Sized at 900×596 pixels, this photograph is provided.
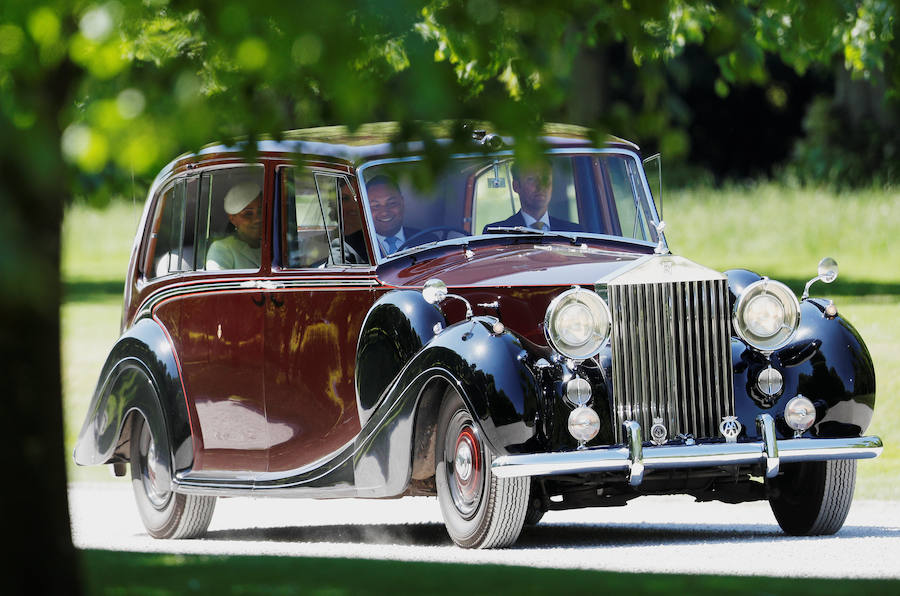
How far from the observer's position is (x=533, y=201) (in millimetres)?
9492

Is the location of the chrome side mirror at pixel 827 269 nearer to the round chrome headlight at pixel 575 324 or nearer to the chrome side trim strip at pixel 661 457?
the chrome side trim strip at pixel 661 457

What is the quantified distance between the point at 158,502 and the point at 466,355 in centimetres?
321

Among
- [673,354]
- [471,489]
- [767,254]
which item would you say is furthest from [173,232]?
[767,254]

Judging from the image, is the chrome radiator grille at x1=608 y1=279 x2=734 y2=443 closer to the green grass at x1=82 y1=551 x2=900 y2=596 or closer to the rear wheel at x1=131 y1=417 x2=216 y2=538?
the green grass at x1=82 y1=551 x2=900 y2=596

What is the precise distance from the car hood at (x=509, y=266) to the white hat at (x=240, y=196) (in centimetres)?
114

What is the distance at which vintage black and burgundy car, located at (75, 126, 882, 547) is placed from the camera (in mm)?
8086

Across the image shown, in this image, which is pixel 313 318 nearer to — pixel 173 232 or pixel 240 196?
pixel 240 196

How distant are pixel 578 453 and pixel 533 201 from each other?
2143mm

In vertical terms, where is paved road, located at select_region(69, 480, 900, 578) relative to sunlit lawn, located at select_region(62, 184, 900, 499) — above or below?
below

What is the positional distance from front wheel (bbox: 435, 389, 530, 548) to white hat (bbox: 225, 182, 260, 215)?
2.04 m

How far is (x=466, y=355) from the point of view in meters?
7.99

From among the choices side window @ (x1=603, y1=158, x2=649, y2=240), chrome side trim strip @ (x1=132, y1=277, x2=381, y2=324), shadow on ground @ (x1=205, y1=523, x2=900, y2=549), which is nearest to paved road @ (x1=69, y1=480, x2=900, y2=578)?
shadow on ground @ (x1=205, y1=523, x2=900, y2=549)

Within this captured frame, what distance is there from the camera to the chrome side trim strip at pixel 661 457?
774 centimetres

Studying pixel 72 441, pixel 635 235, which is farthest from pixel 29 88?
pixel 72 441
